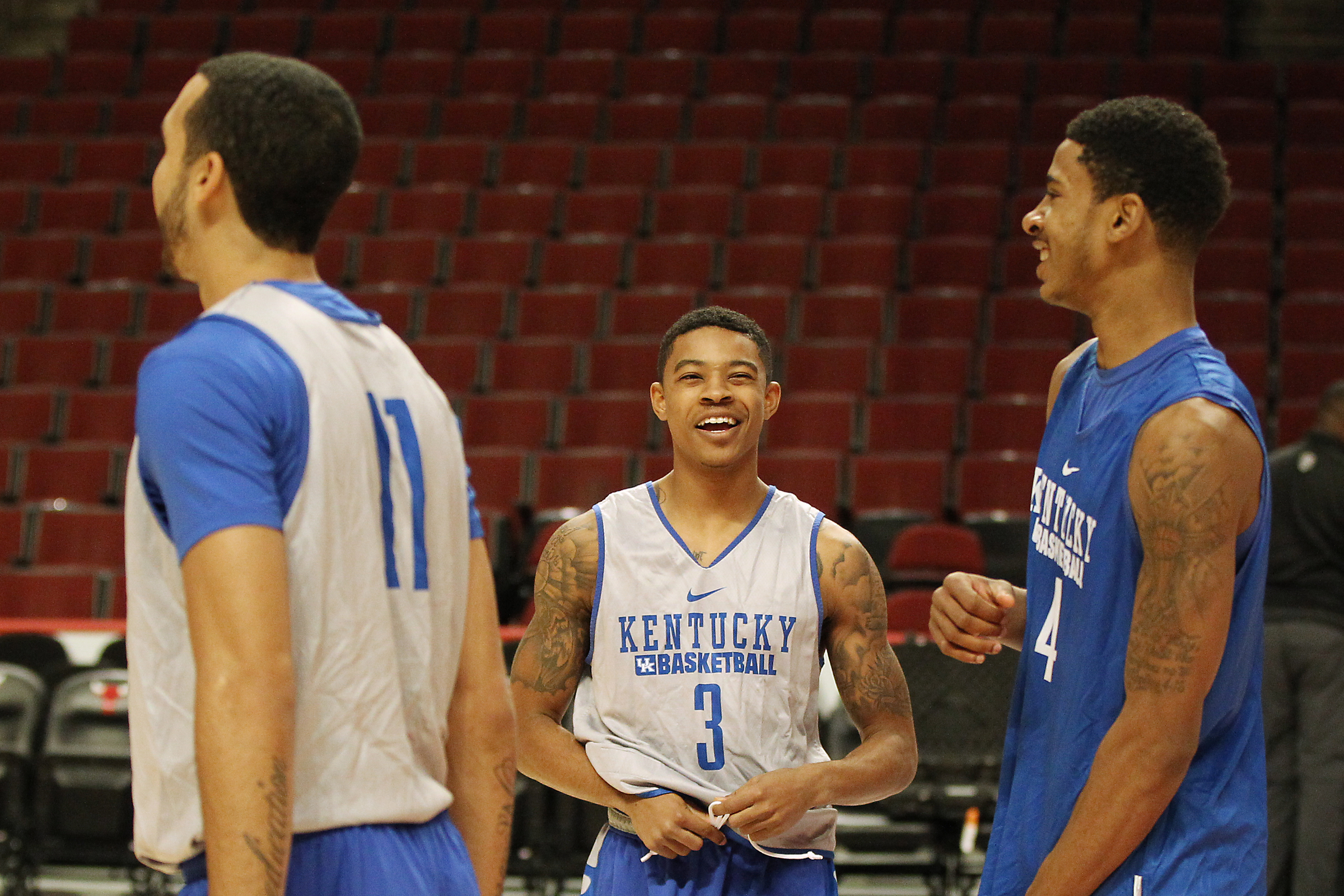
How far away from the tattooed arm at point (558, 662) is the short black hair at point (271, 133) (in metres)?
1.29

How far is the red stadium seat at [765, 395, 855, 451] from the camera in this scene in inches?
318

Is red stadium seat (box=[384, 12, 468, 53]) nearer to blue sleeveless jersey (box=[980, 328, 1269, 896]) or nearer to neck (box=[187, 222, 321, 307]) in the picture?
blue sleeveless jersey (box=[980, 328, 1269, 896])

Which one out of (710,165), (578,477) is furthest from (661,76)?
(578,477)

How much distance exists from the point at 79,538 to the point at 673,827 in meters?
6.06

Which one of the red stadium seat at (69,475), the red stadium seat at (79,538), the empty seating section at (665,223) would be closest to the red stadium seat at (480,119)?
the empty seating section at (665,223)

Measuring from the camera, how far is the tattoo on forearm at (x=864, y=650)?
2.65m

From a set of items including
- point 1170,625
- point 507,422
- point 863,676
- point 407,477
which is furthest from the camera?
point 507,422

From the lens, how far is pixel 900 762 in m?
2.60

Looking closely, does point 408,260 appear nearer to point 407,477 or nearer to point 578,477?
point 578,477

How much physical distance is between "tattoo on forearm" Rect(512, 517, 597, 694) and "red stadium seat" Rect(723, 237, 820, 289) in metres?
6.66

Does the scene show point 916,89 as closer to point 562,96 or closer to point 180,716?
point 562,96

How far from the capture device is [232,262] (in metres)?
1.54

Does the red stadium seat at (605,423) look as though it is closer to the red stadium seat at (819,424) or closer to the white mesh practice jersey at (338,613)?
the red stadium seat at (819,424)

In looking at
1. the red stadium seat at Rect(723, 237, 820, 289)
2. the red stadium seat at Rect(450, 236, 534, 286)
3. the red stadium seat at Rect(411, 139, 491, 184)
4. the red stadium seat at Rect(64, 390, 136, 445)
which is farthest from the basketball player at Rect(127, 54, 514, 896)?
the red stadium seat at Rect(411, 139, 491, 184)
